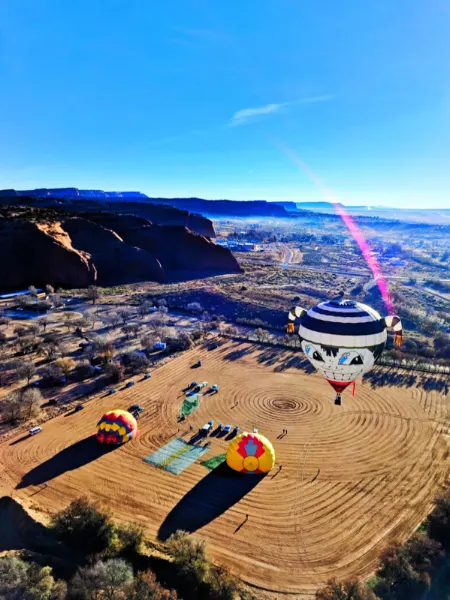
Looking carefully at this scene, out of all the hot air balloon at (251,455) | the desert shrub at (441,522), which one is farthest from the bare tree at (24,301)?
the desert shrub at (441,522)

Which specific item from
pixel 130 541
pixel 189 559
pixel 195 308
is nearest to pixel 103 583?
pixel 130 541

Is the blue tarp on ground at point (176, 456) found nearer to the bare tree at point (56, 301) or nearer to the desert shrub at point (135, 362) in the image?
the desert shrub at point (135, 362)

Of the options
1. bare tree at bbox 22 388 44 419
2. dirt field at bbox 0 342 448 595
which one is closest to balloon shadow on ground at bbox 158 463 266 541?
dirt field at bbox 0 342 448 595

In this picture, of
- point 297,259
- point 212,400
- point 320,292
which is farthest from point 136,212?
point 212,400

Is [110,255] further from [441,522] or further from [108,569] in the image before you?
[441,522]

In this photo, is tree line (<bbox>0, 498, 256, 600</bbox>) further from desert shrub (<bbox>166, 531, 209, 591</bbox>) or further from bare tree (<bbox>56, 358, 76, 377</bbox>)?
bare tree (<bbox>56, 358, 76, 377</bbox>)
